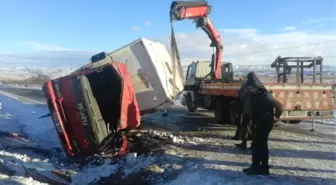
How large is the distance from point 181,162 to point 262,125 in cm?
191

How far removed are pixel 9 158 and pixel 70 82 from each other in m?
2.02

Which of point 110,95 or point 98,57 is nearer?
point 110,95

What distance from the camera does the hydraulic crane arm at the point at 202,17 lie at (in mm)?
13984

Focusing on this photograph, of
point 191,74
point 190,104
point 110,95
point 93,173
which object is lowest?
point 93,173

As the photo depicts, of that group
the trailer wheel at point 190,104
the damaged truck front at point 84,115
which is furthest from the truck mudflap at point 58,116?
the trailer wheel at point 190,104

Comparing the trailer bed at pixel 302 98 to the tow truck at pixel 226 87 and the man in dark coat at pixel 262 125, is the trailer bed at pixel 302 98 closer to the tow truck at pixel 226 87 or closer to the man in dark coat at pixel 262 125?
the tow truck at pixel 226 87

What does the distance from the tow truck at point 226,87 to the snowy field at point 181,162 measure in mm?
786

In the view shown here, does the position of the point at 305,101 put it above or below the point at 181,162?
above

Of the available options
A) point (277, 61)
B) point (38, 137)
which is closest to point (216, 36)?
point (277, 61)

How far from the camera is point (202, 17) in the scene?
15.2 m

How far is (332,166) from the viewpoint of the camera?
24.7 feet

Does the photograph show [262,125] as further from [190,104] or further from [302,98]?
[190,104]

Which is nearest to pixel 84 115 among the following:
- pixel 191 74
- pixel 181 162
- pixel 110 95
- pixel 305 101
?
pixel 110 95

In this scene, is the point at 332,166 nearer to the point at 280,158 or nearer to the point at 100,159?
the point at 280,158
